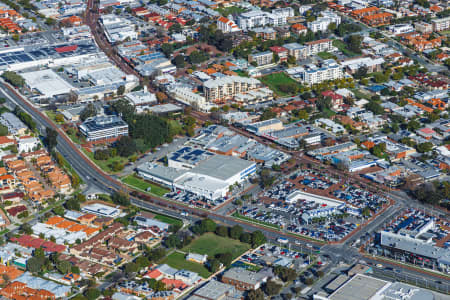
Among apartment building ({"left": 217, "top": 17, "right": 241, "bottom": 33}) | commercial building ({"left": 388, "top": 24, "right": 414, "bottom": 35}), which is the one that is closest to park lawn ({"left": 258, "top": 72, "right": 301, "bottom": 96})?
apartment building ({"left": 217, "top": 17, "right": 241, "bottom": 33})

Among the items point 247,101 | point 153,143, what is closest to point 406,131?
point 247,101

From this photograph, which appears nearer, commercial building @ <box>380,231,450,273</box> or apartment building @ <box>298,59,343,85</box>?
commercial building @ <box>380,231,450,273</box>

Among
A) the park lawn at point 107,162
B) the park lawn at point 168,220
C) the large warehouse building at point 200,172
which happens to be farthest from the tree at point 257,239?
the park lawn at point 107,162

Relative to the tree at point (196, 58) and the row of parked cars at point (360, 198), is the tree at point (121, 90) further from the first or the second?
the row of parked cars at point (360, 198)

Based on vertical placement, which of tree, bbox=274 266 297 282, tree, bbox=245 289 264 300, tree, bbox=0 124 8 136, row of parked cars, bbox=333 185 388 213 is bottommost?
row of parked cars, bbox=333 185 388 213

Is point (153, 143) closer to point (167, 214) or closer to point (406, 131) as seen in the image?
point (167, 214)

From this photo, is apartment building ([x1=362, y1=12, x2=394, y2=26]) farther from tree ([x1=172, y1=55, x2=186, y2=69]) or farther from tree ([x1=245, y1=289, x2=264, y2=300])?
tree ([x1=245, y1=289, x2=264, y2=300])

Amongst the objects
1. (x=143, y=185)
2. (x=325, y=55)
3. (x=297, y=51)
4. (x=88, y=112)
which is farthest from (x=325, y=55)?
(x=143, y=185)
